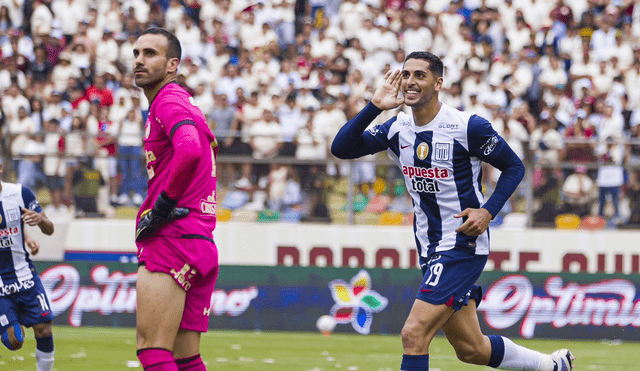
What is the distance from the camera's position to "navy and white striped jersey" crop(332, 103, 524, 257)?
20.7 ft

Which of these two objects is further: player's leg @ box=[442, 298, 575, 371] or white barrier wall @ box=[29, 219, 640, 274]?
white barrier wall @ box=[29, 219, 640, 274]

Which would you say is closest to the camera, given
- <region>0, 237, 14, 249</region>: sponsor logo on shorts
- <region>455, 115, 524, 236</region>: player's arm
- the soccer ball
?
<region>455, 115, 524, 236</region>: player's arm

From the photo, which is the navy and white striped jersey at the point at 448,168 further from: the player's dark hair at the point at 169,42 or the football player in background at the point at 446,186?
the player's dark hair at the point at 169,42

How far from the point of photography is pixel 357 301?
1258 cm

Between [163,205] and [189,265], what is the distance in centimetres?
40

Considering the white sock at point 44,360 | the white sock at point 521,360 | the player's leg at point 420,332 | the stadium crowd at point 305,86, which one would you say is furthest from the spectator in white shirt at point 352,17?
the player's leg at point 420,332

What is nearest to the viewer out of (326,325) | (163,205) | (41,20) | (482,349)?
(163,205)

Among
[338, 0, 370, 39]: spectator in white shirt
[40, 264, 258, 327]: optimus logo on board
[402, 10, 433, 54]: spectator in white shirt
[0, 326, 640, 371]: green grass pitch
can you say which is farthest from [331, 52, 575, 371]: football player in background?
[338, 0, 370, 39]: spectator in white shirt

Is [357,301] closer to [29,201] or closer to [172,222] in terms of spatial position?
[29,201]

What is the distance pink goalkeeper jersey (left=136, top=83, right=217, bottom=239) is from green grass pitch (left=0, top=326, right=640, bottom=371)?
15.0 feet

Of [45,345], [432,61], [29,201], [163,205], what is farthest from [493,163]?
[29,201]

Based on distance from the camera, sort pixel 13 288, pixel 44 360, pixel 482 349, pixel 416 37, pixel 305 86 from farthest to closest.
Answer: pixel 416 37 → pixel 305 86 → pixel 13 288 → pixel 44 360 → pixel 482 349

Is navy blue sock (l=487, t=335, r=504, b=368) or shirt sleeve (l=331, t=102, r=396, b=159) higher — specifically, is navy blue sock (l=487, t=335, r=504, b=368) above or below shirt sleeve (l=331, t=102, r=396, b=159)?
below

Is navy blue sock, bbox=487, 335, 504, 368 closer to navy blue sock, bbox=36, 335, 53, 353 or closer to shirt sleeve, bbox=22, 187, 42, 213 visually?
navy blue sock, bbox=36, 335, 53, 353
